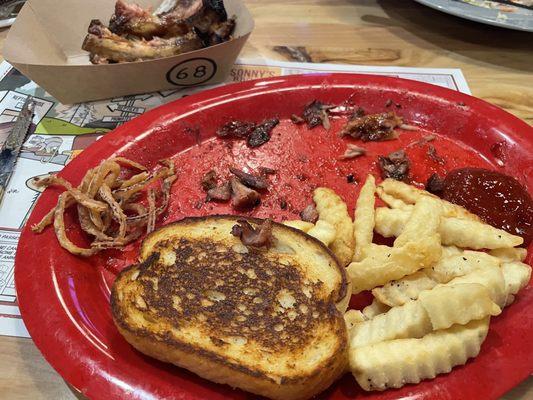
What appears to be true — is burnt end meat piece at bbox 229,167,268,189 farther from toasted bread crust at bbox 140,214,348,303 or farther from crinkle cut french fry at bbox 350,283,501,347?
crinkle cut french fry at bbox 350,283,501,347

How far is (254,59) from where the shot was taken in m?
3.01

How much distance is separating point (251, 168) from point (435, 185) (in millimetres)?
777

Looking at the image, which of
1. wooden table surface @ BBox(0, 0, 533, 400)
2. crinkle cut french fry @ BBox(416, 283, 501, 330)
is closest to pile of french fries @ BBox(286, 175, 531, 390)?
crinkle cut french fry @ BBox(416, 283, 501, 330)

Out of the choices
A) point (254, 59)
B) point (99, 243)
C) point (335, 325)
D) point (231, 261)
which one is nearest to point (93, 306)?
point (99, 243)

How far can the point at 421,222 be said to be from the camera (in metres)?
1.50

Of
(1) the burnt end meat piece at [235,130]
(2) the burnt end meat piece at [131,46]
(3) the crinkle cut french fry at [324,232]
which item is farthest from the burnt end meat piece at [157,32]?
(3) the crinkle cut french fry at [324,232]

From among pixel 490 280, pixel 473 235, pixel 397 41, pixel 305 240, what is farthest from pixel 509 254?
pixel 397 41

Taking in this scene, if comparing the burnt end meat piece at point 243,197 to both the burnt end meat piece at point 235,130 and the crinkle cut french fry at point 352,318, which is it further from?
the crinkle cut french fry at point 352,318

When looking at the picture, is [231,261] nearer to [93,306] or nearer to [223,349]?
[223,349]

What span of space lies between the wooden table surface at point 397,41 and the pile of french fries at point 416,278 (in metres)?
1.28

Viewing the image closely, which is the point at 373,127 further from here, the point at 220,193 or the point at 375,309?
the point at 375,309

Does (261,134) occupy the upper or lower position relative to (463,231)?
lower

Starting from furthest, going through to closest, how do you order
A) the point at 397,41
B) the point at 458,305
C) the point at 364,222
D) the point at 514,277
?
the point at 397,41, the point at 364,222, the point at 514,277, the point at 458,305

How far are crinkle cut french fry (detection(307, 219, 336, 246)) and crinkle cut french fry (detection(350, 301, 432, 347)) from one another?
12.4 inches
